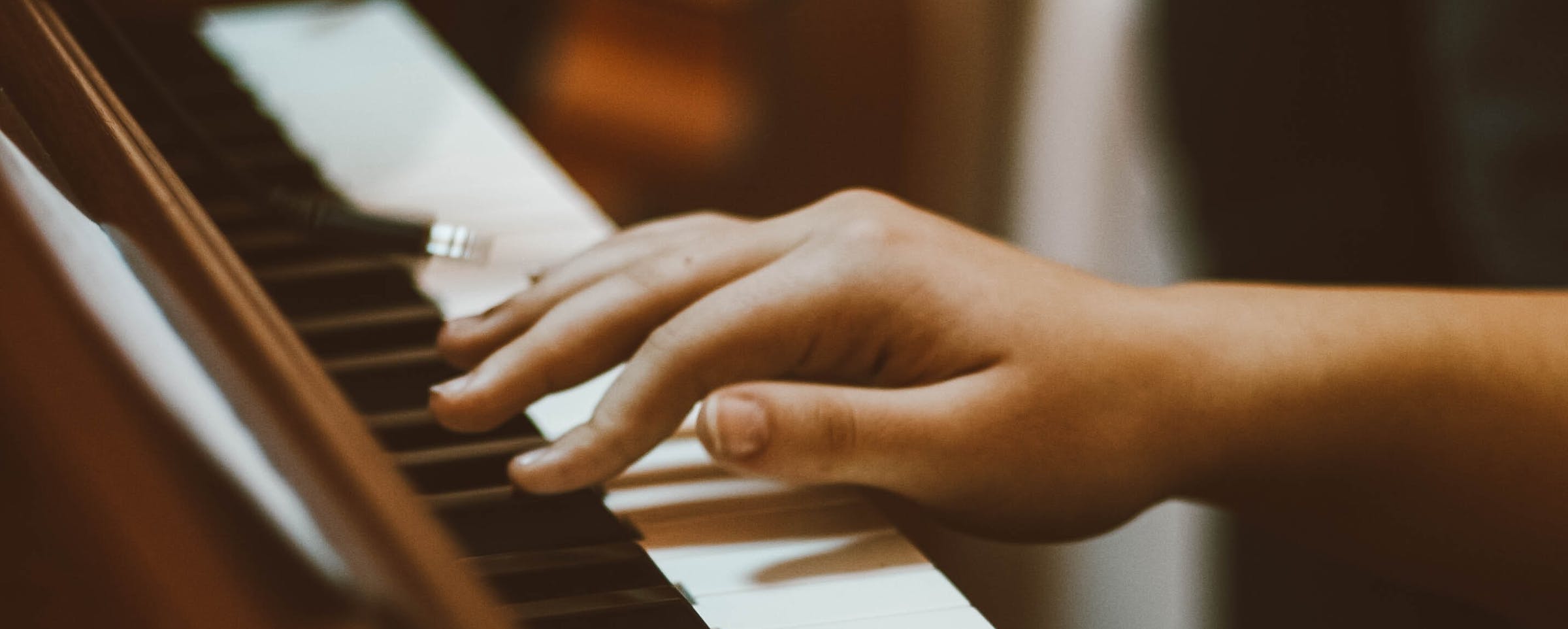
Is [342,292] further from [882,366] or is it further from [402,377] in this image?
[882,366]

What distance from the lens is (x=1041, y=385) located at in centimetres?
58

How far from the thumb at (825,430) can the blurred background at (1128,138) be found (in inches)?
14.3

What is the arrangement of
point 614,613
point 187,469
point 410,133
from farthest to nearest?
1. point 410,133
2. point 614,613
3. point 187,469

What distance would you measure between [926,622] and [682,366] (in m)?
0.15

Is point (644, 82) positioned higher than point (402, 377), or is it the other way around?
point (644, 82)

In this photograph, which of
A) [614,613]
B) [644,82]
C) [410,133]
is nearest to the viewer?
[614,613]

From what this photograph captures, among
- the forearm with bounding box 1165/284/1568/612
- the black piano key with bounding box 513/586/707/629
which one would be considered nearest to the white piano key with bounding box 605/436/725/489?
the black piano key with bounding box 513/586/707/629

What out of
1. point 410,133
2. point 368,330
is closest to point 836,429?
point 368,330

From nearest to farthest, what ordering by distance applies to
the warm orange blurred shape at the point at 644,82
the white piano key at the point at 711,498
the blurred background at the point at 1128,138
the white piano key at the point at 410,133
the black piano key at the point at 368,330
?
1. the white piano key at the point at 711,498
2. the black piano key at the point at 368,330
3. the white piano key at the point at 410,133
4. the blurred background at the point at 1128,138
5. the warm orange blurred shape at the point at 644,82

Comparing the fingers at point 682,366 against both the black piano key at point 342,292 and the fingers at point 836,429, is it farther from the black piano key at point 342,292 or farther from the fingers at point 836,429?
the black piano key at point 342,292

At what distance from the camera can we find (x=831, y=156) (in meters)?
2.41

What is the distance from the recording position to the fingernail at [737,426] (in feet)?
1.69

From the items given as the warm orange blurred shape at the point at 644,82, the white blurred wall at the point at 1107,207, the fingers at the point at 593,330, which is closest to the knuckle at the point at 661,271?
the fingers at the point at 593,330

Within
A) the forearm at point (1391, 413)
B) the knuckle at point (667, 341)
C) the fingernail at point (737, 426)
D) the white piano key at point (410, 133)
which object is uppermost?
the white piano key at point (410, 133)
